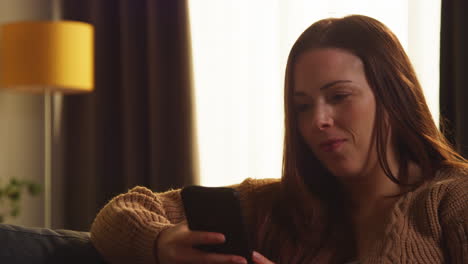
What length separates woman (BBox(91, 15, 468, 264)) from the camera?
→ 1291 mm

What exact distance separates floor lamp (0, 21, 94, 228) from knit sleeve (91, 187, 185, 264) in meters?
1.67

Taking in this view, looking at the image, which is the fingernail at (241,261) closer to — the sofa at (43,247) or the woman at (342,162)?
the woman at (342,162)

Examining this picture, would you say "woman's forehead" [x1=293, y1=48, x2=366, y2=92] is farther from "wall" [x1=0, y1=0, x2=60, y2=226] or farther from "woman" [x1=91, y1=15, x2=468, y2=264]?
"wall" [x1=0, y1=0, x2=60, y2=226]

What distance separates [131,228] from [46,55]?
1835 millimetres

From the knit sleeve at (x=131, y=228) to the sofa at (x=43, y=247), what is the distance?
0.03m

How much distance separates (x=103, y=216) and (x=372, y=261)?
647 millimetres

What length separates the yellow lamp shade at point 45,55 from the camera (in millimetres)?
3004

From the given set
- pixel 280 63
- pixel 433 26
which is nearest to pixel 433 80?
pixel 433 26

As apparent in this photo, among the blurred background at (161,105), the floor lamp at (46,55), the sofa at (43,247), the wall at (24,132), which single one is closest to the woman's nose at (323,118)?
the sofa at (43,247)

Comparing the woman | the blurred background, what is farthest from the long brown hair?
the blurred background

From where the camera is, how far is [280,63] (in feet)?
10.4

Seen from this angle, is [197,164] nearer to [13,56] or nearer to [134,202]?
[13,56]

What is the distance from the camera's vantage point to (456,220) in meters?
1.06

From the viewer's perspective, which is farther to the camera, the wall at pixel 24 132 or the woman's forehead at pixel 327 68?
the wall at pixel 24 132
